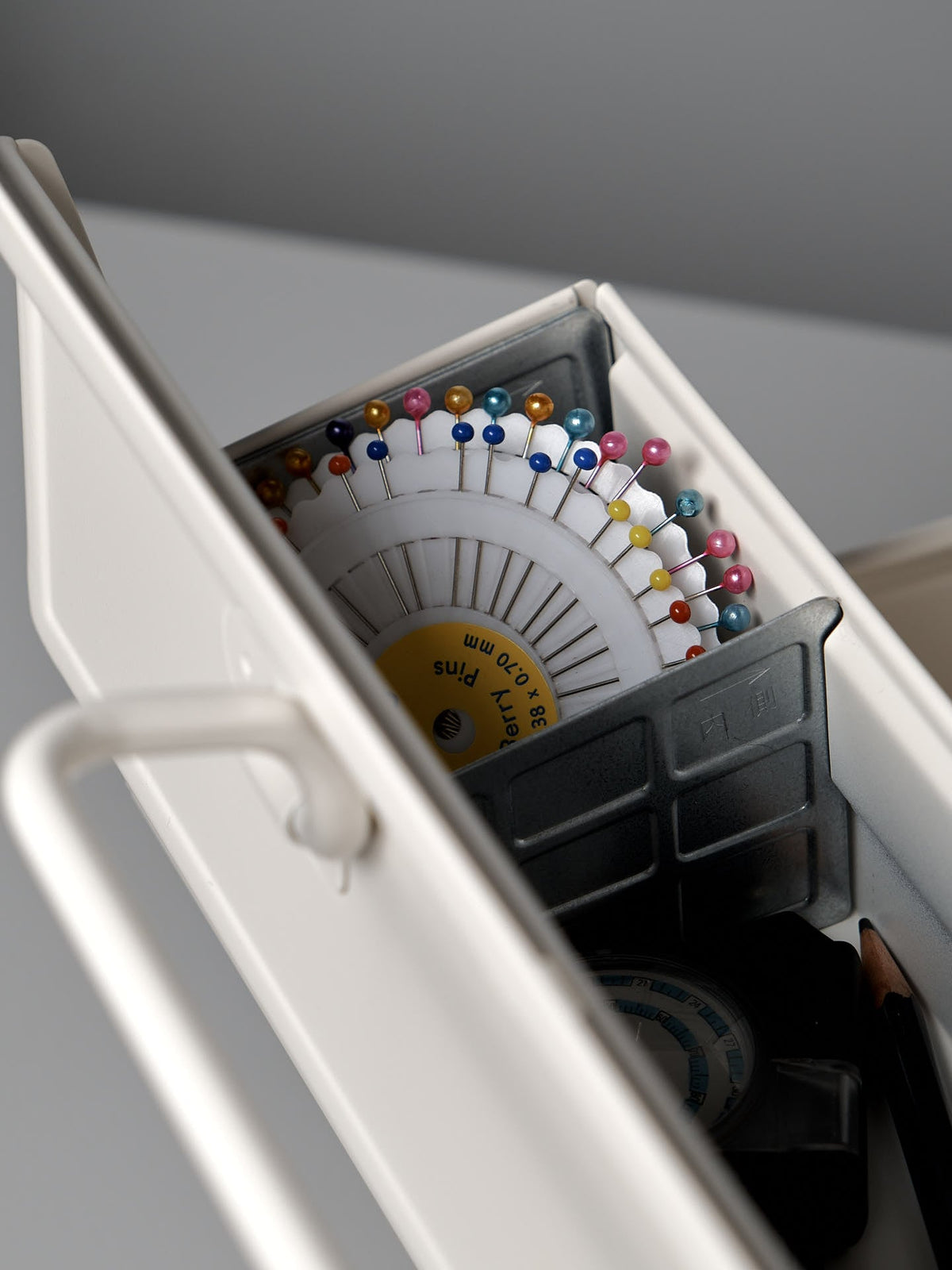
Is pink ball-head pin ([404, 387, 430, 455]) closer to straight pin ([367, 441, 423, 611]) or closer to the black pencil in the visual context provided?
straight pin ([367, 441, 423, 611])

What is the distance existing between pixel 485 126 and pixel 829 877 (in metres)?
1.55

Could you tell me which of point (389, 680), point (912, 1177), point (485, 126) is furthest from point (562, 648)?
point (485, 126)

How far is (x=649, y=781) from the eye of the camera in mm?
907

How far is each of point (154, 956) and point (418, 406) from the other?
0.62 meters

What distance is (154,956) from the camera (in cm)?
45

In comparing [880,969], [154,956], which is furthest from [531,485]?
[154,956]

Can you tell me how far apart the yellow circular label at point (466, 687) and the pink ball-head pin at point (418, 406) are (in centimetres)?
14

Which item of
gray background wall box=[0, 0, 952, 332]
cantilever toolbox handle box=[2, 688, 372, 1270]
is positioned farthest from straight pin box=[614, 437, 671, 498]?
gray background wall box=[0, 0, 952, 332]

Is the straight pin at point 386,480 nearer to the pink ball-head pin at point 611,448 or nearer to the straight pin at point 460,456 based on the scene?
the straight pin at point 460,456

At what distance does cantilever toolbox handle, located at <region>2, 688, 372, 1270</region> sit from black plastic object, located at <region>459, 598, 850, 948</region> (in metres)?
0.34

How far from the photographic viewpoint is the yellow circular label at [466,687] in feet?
3.22

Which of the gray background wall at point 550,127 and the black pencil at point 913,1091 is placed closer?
the black pencil at point 913,1091

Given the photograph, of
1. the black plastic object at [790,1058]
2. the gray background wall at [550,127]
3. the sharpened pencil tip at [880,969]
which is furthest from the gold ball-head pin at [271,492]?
the gray background wall at [550,127]

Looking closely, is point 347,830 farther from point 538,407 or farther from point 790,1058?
point 538,407
